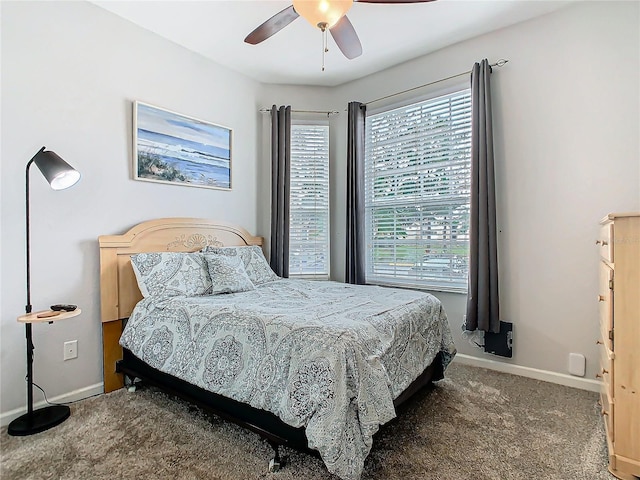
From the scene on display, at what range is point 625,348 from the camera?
5.28 feet

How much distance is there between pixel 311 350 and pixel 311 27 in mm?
2618

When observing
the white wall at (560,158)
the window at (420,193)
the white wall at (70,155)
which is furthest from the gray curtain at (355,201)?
the white wall at (70,155)

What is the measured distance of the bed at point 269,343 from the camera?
1477mm

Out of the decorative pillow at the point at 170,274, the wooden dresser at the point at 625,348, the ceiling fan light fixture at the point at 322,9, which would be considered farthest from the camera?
the decorative pillow at the point at 170,274

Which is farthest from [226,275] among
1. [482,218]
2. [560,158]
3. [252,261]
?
[560,158]

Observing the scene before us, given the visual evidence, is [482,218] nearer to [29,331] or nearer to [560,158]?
[560,158]

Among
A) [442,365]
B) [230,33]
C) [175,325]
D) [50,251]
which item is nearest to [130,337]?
[175,325]

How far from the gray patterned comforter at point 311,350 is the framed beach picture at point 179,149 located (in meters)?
1.18

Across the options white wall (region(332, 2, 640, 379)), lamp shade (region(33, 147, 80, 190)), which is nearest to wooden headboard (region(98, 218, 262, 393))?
lamp shade (region(33, 147, 80, 190))

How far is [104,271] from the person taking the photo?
8.21ft

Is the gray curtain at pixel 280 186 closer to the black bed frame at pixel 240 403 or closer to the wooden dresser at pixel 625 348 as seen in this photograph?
the black bed frame at pixel 240 403

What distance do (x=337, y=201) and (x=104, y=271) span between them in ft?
7.77

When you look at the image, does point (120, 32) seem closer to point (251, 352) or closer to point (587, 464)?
point (251, 352)

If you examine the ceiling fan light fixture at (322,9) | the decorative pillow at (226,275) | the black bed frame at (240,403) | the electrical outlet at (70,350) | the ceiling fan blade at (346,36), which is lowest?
the black bed frame at (240,403)
